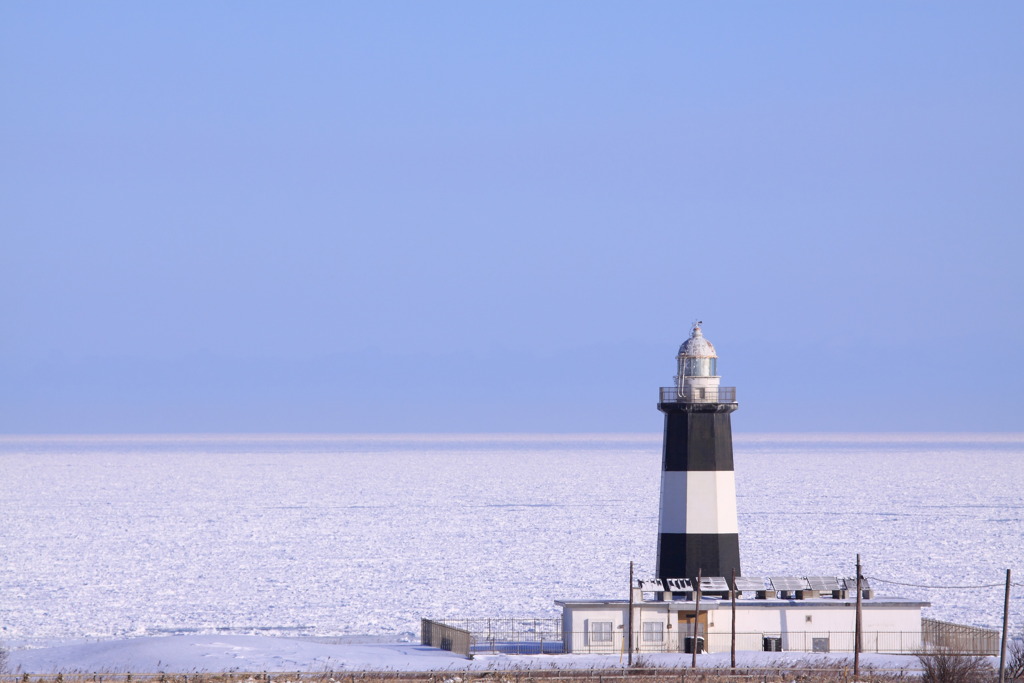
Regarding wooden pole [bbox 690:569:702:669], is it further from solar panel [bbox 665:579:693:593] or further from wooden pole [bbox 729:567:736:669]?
wooden pole [bbox 729:567:736:669]

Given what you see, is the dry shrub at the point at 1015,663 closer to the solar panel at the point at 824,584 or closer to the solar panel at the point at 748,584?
the solar panel at the point at 824,584

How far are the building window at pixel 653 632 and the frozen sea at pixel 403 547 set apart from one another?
6.45 meters

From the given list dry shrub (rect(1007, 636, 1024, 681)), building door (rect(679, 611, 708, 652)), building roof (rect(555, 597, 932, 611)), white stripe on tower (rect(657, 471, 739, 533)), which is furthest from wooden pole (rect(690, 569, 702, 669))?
dry shrub (rect(1007, 636, 1024, 681))

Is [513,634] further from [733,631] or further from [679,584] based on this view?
[733,631]

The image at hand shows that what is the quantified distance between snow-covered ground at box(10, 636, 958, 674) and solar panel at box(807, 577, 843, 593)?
6.67 ft

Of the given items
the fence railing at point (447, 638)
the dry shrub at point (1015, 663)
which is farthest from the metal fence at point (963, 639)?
the fence railing at point (447, 638)

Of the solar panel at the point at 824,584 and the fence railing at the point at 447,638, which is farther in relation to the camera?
the solar panel at the point at 824,584

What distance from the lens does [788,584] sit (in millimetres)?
32719

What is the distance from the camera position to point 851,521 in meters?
69.8

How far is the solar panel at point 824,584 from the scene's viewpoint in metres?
32.8

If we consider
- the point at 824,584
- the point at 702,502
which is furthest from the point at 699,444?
the point at 824,584

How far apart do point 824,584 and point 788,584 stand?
2.59 ft

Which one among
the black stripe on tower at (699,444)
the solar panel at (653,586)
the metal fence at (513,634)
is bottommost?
the metal fence at (513,634)

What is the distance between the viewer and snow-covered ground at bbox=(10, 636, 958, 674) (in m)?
28.5
